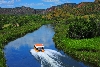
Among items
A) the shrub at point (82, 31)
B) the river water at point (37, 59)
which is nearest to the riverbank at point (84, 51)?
the river water at point (37, 59)

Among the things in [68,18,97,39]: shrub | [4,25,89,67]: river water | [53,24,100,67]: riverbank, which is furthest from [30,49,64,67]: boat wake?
[68,18,97,39]: shrub

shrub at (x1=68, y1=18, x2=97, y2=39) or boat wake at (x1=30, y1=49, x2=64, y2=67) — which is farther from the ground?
shrub at (x1=68, y1=18, x2=97, y2=39)

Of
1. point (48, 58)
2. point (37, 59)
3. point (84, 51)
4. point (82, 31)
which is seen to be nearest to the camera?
point (48, 58)

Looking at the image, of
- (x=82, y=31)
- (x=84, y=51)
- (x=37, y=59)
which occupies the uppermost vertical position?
(x=82, y=31)

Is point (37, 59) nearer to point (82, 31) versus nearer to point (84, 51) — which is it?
point (84, 51)

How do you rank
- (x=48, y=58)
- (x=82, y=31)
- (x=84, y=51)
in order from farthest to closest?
1. (x=82, y=31)
2. (x=84, y=51)
3. (x=48, y=58)

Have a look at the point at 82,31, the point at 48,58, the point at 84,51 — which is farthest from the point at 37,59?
the point at 82,31

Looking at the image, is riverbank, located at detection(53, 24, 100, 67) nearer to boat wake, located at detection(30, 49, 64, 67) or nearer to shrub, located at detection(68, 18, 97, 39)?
boat wake, located at detection(30, 49, 64, 67)

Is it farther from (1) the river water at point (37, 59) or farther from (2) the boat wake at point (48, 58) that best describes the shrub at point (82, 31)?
(2) the boat wake at point (48, 58)
